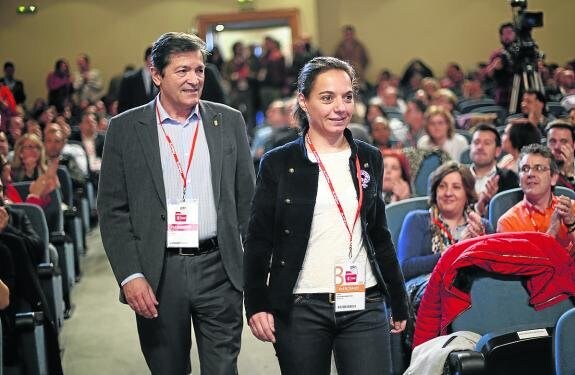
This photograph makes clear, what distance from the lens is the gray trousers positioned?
2652mm

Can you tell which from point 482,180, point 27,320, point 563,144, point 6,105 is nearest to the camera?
point 27,320

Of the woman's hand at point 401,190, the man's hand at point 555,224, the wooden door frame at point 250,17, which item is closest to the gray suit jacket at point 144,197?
the man's hand at point 555,224

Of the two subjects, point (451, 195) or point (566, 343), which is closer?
point (566, 343)

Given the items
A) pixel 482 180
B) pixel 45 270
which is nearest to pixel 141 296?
pixel 45 270

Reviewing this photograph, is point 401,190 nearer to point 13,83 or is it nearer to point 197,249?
point 197,249

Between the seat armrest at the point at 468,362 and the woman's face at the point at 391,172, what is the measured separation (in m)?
2.19

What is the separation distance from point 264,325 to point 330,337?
0.57ft

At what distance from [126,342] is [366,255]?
9.34ft

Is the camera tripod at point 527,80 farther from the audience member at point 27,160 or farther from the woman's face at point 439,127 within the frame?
the audience member at point 27,160

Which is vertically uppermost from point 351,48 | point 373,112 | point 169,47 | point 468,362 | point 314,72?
point 351,48

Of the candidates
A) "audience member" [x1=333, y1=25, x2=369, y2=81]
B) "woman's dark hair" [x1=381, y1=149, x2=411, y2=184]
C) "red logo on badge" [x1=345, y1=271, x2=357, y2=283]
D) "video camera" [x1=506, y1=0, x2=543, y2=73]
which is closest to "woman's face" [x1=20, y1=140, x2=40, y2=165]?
"woman's dark hair" [x1=381, y1=149, x2=411, y2=184]

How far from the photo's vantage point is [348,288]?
2.29 metres

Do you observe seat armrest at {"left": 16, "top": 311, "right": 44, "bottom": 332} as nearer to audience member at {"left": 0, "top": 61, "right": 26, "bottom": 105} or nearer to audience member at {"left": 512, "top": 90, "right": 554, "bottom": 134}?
audience member at {"left": 0, "top": 61, "right": 26, "bottom": 105}

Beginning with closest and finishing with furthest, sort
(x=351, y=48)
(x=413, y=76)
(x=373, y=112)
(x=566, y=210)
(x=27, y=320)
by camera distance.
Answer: (x=566, y=210) < (x=27, y=320) < (x=373, y=112) < (x=413, y=76) < (x=351, y=48)
